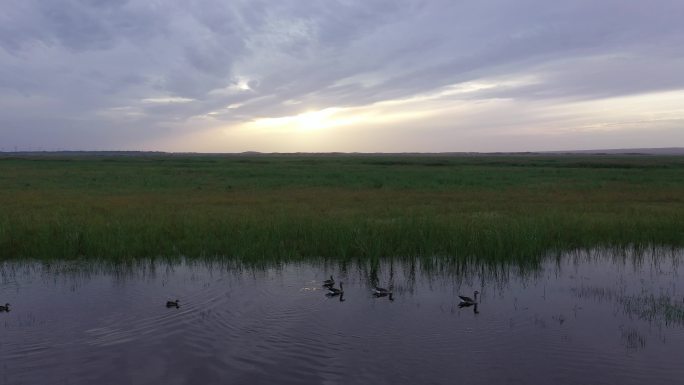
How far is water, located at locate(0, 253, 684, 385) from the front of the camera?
20.4 feet

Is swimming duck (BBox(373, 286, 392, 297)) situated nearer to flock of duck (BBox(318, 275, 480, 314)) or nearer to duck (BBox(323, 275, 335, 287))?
flock of duck (BBox(318, 275, 480, 314))

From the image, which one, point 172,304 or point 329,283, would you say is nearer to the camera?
point 172,304

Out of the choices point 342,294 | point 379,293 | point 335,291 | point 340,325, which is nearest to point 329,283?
point 335,291

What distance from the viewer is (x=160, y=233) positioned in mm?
13852

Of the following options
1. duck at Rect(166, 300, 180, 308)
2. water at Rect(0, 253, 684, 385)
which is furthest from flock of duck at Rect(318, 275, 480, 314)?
duck at Rect(166, 300, 180, 308)

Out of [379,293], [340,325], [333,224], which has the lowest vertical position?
[340,325]

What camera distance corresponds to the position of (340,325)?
7793 millimetres

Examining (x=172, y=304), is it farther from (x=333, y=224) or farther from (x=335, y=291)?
(x=333, y=224)

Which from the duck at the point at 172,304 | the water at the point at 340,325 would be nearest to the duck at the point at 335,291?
the water at the point at 340,325

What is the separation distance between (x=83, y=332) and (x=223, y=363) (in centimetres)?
251

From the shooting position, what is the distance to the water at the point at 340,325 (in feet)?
20.4

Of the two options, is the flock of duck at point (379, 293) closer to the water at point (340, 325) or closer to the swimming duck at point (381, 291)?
the swimming duck at point (381, 291)

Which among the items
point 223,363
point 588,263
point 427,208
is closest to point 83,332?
point 223,363

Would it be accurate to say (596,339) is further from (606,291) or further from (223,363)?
(223,363)
